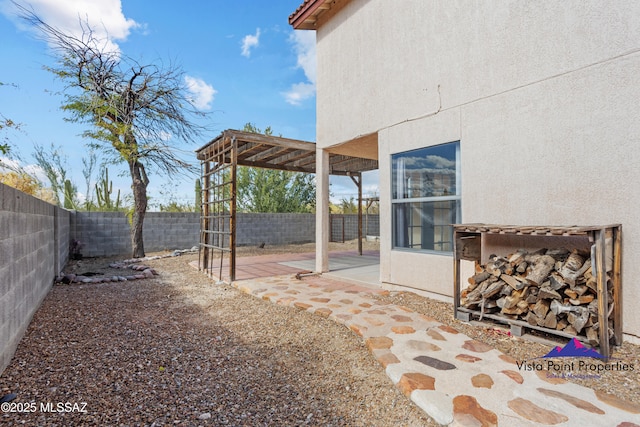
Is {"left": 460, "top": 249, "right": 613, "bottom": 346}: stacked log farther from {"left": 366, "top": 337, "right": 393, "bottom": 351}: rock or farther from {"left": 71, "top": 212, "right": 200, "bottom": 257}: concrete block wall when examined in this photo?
{"left": 71, "top": 212, "right": 200, "bottom": 257}: concrete block wall

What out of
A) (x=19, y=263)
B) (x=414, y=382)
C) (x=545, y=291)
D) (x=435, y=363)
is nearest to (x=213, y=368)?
(x=414, y=382)

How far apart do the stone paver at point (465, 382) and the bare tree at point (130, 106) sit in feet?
22.9

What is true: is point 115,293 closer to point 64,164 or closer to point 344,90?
point 344,90

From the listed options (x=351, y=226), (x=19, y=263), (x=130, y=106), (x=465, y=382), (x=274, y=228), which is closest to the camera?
(x=465, y=382)

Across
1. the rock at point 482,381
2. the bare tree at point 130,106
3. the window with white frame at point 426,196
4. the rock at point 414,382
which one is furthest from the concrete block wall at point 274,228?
the rock at point 482,381

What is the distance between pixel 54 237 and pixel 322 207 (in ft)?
14.4

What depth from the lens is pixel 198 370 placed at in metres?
2.29

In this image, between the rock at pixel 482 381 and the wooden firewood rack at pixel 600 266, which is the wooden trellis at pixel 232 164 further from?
the rock at pixel 482 381

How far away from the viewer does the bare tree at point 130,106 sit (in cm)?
723

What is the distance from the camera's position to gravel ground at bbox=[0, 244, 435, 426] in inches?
69.5

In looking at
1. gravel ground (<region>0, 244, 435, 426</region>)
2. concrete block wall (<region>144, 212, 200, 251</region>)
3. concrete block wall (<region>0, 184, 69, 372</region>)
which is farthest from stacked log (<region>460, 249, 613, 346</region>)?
concrete block wall (<region>144, 212, 200, 251</region>)

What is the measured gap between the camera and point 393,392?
1.96m

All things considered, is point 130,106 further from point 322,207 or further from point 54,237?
point 322,207

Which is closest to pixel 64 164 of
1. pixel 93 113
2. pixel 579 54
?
pixel 93 113
